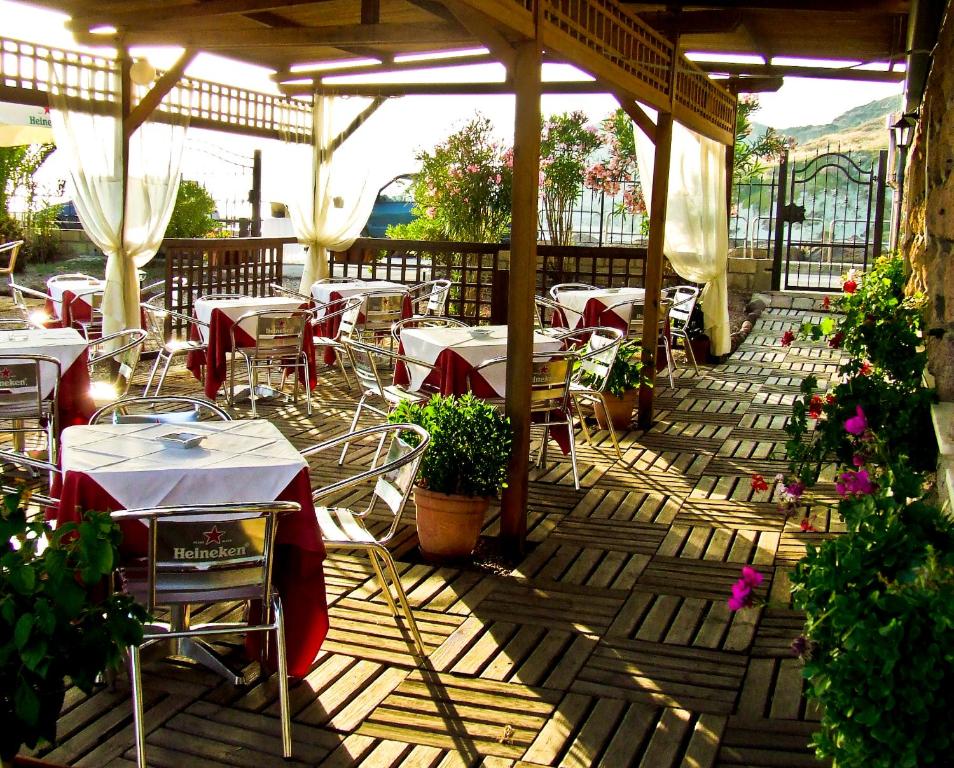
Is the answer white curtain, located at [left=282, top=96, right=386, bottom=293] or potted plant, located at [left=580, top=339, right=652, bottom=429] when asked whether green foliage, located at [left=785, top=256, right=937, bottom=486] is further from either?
white curtain, located at [left=282, top=96, right=386, bottom=293]

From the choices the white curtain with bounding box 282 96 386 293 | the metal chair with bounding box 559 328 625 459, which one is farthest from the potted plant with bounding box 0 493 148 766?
the white curtain with bounding box 282 96 386 293

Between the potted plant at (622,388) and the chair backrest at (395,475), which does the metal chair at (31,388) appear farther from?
the potted plant at (622,388)

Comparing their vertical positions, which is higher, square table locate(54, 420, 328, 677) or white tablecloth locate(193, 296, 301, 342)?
white tablecloth locate(193, 296, 301, 342)

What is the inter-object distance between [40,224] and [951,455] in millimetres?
16630

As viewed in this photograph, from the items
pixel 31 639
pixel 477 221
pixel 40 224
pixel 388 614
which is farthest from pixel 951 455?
pixel 40 224

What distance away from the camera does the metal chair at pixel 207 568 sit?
2666 mm

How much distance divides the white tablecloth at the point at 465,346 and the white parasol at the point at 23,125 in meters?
4.81

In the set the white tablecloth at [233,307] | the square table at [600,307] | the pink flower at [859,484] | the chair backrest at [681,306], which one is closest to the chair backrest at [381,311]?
the white tablecloth at [233,307]

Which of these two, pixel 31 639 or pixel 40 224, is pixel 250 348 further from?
pixel 40 224

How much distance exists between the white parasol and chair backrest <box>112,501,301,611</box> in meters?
7.01

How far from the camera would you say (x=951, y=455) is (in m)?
2.75

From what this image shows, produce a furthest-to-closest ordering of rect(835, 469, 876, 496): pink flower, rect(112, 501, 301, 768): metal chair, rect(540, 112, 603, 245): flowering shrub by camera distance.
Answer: rect(540, 112, 603, 245): flowering shrub, rect(112, 501, 301, 768): metal chair, rect(835, 469, 876, 496): pink flower

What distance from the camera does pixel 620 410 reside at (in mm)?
6898

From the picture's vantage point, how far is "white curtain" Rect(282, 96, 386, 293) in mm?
10492
